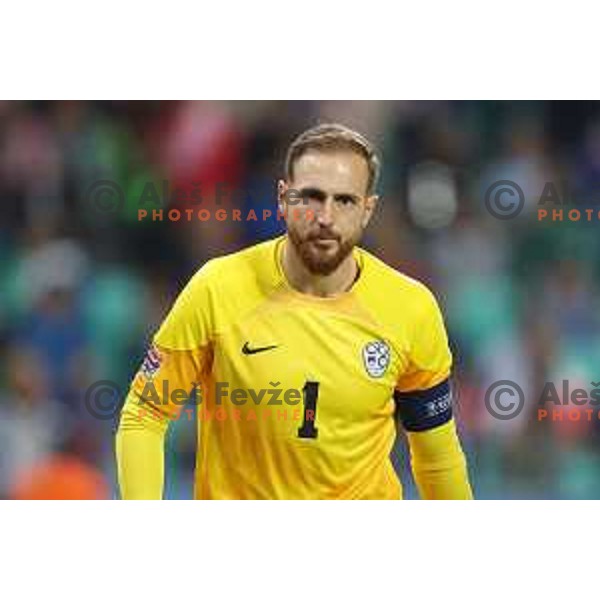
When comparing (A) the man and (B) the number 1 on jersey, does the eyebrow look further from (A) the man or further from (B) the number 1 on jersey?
(B) the number 1 on jersey

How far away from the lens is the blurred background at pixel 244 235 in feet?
13.9

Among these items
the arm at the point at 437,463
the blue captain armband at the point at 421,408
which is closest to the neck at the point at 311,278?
the blue captain armband at the point at 421,408

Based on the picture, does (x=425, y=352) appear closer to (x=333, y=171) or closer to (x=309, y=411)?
(x=309, y=411)

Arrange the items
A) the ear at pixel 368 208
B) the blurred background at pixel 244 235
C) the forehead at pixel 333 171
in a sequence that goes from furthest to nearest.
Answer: the blurred background at pixel 244 235
the ear at pixel 368 208
the forehead at pixel 333 171

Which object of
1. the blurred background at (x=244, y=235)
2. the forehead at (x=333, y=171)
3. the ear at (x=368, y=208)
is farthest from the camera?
the blurred background at (x=244, y=235)

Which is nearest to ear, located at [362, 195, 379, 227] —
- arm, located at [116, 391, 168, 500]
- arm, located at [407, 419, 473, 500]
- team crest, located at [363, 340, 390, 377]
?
team crest, located at [363, 340, 390, 377]

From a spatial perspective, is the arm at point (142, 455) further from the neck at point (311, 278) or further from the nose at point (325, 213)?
the nose at point (325, 213)

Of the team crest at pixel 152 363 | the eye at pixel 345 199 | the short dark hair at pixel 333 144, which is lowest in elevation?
the team crest at pixel 152 363

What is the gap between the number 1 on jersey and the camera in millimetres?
3957

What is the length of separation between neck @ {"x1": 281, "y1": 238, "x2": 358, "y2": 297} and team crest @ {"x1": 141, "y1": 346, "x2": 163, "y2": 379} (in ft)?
1.70

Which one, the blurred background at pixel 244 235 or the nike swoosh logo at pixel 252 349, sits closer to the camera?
the nike swoosh logo at pixel 252 349

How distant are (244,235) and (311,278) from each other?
35 centimetres

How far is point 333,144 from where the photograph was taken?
3969mm

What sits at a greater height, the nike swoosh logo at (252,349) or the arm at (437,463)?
the nike swoosh logo at (252,349)
